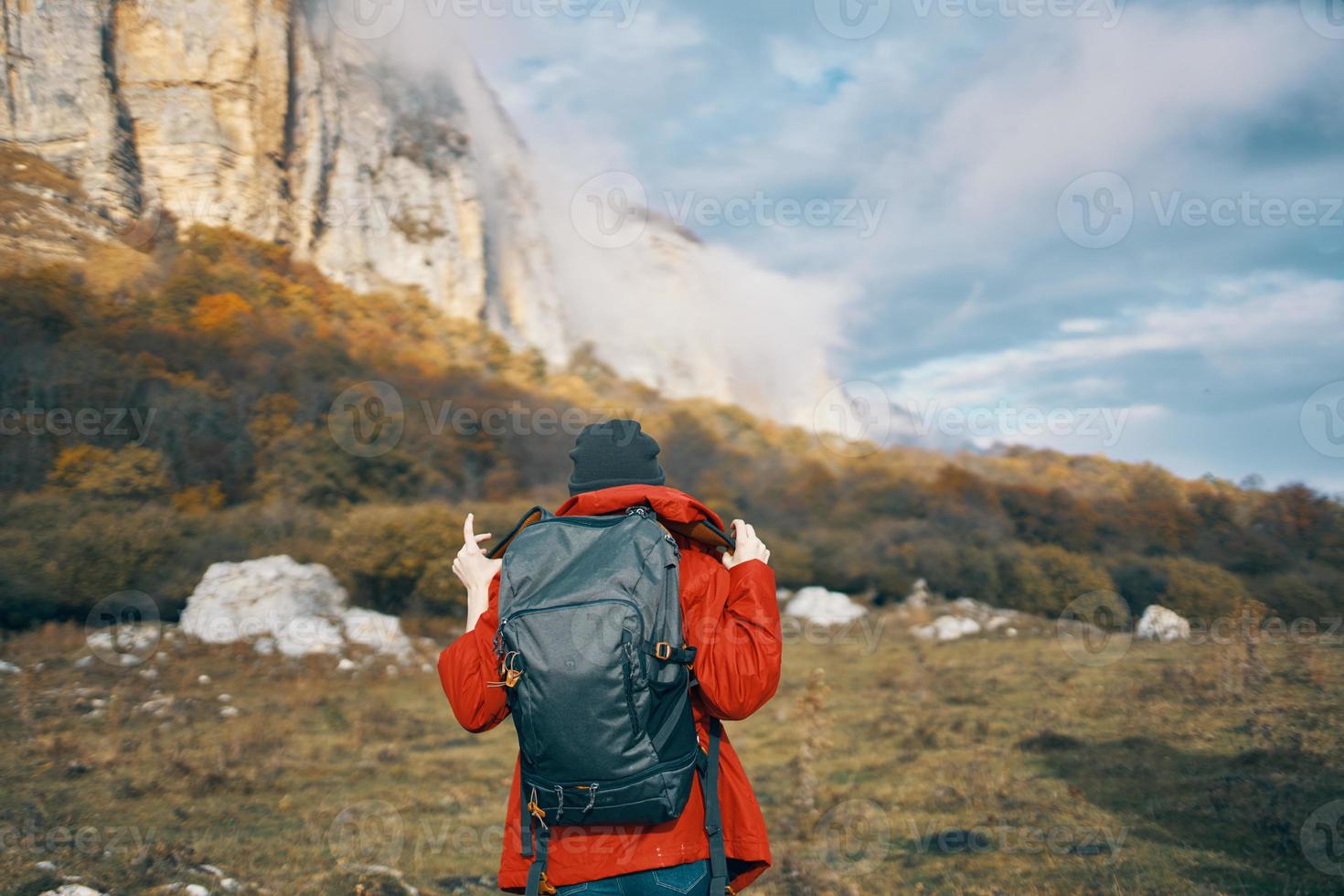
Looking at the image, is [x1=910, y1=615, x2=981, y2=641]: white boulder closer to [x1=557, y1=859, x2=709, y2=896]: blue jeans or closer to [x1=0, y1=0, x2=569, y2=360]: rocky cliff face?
[x1=557, y1=859, x2=709, y2=896]: blue jeans

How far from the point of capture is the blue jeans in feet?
5.66

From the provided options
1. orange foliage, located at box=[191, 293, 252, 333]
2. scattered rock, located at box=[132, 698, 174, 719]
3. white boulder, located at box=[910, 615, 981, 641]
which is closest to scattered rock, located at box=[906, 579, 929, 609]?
white boulder, located at box=[910, 615, 981, 641]

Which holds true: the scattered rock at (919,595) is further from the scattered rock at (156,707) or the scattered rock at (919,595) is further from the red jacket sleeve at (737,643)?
the red jacket sleeve at (737,643)

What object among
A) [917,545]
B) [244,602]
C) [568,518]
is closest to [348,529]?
[244,602]

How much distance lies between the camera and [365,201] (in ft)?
125

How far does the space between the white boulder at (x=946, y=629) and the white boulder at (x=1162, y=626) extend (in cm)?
387

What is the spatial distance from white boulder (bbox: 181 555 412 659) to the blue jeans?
1285cm

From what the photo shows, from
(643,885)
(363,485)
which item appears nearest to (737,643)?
(643,885)

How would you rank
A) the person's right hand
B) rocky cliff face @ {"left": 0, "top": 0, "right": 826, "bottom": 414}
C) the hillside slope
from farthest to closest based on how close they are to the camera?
rocky cliff face @ {"left": 0, "top": 0, "right": 826, "bottom": 414}
the hillside slope
the person's right hand

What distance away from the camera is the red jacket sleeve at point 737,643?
1.67 meters

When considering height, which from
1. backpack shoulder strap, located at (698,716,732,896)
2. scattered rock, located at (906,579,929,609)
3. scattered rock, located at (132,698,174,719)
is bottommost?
scattered rock, located at (906,579,929,609)

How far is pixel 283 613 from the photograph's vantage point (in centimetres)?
1409

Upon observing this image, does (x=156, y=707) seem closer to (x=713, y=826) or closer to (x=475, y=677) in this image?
(x=475, y=677)

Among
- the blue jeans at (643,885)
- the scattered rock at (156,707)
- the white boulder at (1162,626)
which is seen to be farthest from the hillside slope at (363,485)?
the blue jeans at (643,885)
